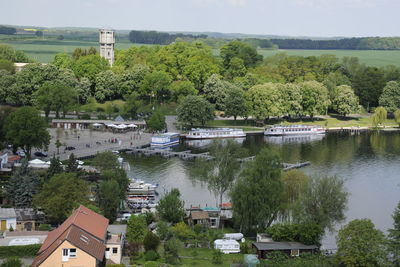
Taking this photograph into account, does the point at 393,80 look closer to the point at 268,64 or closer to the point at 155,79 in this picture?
the point at 268,64

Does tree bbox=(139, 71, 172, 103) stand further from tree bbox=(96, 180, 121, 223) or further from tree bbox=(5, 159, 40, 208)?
tree bbox=(96, 180, 121, 223)

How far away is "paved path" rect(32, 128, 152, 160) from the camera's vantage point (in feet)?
157

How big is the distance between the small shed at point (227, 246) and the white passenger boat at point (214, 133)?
2914cm

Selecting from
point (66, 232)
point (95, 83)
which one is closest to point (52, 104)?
point (95, 83)

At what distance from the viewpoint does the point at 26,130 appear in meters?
42.8

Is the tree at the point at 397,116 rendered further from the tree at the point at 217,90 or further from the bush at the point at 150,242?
the bush at the point at 150,242

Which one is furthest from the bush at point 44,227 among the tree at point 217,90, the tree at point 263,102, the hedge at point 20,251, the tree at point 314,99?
the tree at point 314,99

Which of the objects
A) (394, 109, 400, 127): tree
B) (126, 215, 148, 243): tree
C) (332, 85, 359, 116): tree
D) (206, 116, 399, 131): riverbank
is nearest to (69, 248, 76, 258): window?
(126, 215, 148, 243): tree

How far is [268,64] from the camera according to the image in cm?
8238

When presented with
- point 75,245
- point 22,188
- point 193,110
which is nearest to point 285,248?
point 75,245

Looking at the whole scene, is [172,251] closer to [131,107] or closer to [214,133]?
[214,133]

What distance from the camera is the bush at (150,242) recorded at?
87.0ft

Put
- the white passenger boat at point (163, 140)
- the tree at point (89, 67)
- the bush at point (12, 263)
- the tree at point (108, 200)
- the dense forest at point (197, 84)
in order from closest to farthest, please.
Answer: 1. the bush at point (12, 263)
2. the tree at point (108, 200)
3. the white passenger boat at point (163, 140)
4. the dense forest at point (197, 84)
5. the tree at point (89, 67)

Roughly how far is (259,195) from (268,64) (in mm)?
54276
